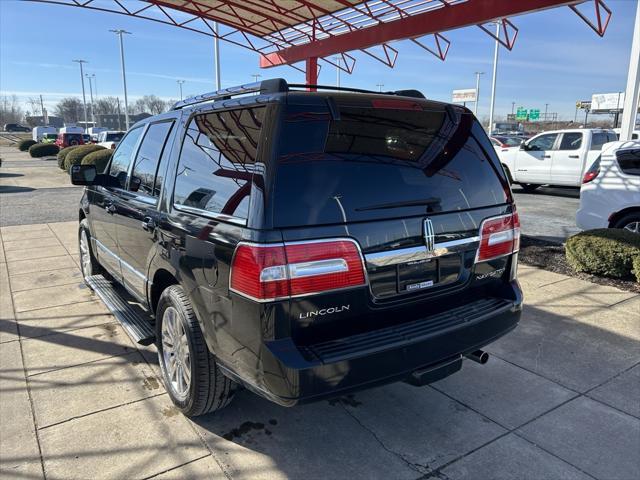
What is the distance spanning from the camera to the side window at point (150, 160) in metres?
3.39

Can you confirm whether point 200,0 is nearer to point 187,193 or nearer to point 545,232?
point 545,232

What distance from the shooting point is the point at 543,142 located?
14672mm

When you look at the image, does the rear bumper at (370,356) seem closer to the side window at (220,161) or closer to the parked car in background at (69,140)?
the side window at (220,161)

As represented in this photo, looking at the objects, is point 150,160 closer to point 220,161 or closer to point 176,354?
point 220,161

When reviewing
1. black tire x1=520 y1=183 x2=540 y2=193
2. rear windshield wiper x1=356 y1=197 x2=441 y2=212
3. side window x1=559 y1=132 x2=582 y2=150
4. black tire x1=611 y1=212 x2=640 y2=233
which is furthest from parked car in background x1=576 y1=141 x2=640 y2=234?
black tire x1=520 y1=183 x2=540 y2=193

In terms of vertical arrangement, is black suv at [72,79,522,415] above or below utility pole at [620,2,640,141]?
below

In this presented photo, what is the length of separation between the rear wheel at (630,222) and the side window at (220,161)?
658 cm

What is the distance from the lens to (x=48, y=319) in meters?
4.66

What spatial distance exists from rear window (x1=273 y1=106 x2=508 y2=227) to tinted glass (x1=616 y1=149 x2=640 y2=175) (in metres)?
5.28

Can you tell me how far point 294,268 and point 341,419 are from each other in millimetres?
1456

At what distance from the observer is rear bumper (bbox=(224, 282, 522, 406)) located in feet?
6.97

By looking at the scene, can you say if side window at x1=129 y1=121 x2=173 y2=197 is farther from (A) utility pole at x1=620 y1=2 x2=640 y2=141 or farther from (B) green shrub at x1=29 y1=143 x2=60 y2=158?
(B) green shrub at x1=29 y1=143 x2=60 y2=158

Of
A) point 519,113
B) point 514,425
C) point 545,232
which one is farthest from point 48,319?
point 519,113

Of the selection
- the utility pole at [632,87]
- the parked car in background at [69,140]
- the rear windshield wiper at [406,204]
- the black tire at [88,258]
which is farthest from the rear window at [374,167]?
the parked car in background at [69,140]
